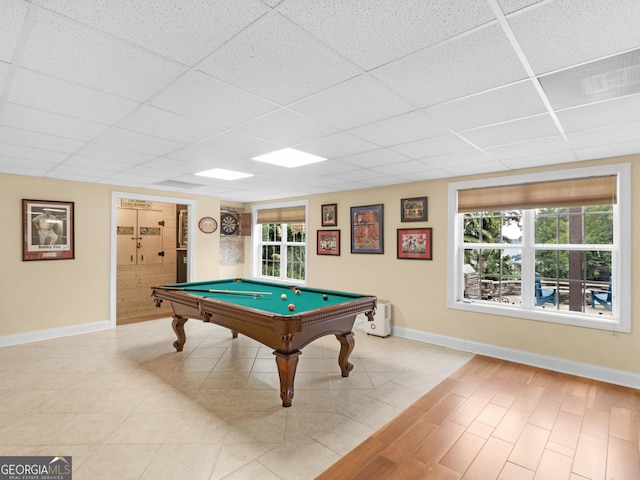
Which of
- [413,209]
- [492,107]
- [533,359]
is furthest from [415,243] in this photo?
[492,107]

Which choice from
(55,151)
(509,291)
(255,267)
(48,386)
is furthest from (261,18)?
(255,267)

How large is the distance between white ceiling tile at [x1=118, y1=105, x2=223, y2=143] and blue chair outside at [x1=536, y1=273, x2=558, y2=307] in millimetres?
3989

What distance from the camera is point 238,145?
121 inches

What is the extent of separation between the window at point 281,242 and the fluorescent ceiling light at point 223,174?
2.00m

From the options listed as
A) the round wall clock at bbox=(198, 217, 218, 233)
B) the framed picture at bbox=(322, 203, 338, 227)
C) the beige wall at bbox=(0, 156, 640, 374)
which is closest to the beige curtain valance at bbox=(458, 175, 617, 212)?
the beige wall at bbox=(0, 156, 640, 374)

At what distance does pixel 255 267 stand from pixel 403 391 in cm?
498

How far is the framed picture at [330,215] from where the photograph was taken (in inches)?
231

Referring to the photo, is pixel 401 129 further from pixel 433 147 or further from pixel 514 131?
pixel 514 131

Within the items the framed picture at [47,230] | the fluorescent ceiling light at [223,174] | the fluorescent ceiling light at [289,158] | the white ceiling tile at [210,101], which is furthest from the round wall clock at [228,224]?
the white ceiling tile at [210,101]

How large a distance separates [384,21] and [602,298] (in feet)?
13.0

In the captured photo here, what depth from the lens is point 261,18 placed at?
1.33m

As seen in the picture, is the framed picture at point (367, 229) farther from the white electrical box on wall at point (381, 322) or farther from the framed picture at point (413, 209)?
the white electrical box on wall at point (381, 322)

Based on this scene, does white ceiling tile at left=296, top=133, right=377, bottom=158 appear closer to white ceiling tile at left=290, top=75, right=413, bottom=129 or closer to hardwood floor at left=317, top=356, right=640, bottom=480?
white ceiling tile at left=290, top=75, right=413, bottom=129

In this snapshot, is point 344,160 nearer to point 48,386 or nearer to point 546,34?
point 546,34
